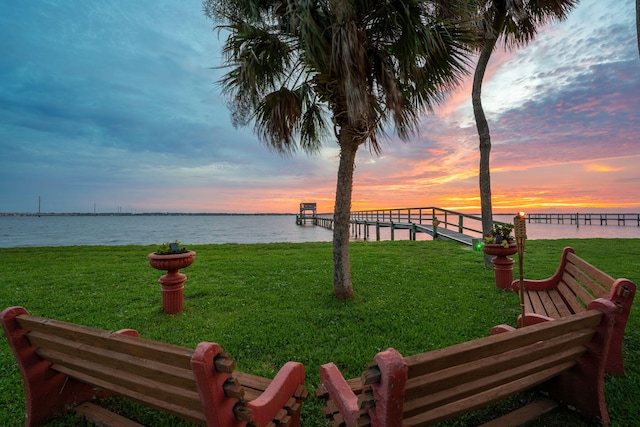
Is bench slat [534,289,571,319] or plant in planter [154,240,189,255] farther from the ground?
plant in planter [154,240,189,255]

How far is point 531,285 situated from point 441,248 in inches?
296

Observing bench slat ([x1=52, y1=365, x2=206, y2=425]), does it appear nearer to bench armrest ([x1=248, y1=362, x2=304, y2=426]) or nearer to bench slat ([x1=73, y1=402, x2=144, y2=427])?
bench armrest ([x1=248, y1=362, x2=304, y2=426])

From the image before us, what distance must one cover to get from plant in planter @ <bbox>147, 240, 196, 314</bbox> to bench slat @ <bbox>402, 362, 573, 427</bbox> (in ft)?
12.3

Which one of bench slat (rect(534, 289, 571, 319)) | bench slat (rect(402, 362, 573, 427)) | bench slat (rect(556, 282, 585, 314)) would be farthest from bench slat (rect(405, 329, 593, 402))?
bench slat (rect(534, 289, 571, 319))

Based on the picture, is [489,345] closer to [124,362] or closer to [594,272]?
[124,362]

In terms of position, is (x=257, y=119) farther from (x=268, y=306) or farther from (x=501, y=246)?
(x=501, y=246)

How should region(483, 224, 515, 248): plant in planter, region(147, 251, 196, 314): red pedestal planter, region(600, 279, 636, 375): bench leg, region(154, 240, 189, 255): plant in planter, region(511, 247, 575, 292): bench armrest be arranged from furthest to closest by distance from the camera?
region(483, 224, 515, 248): plant in planter, region(154, 240, 189, 255): plant in planter, region(147, 251, 196, 314): red pedestal planter, region(511, 247, 575, 292): bench armrest, region(600, 279, 636, 375): bench leg

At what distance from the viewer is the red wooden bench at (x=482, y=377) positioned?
1235 mm

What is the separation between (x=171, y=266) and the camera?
4328 millimetres

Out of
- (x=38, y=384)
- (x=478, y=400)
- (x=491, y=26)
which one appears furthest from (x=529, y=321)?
(x=491, y=26)

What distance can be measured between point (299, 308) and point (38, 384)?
10.4ft

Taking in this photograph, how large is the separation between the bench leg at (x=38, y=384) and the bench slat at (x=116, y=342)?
0.21 feet

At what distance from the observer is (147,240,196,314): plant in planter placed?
4.29m

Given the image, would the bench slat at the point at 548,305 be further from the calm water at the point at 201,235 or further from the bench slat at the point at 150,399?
the calm water at the point at 201,235
